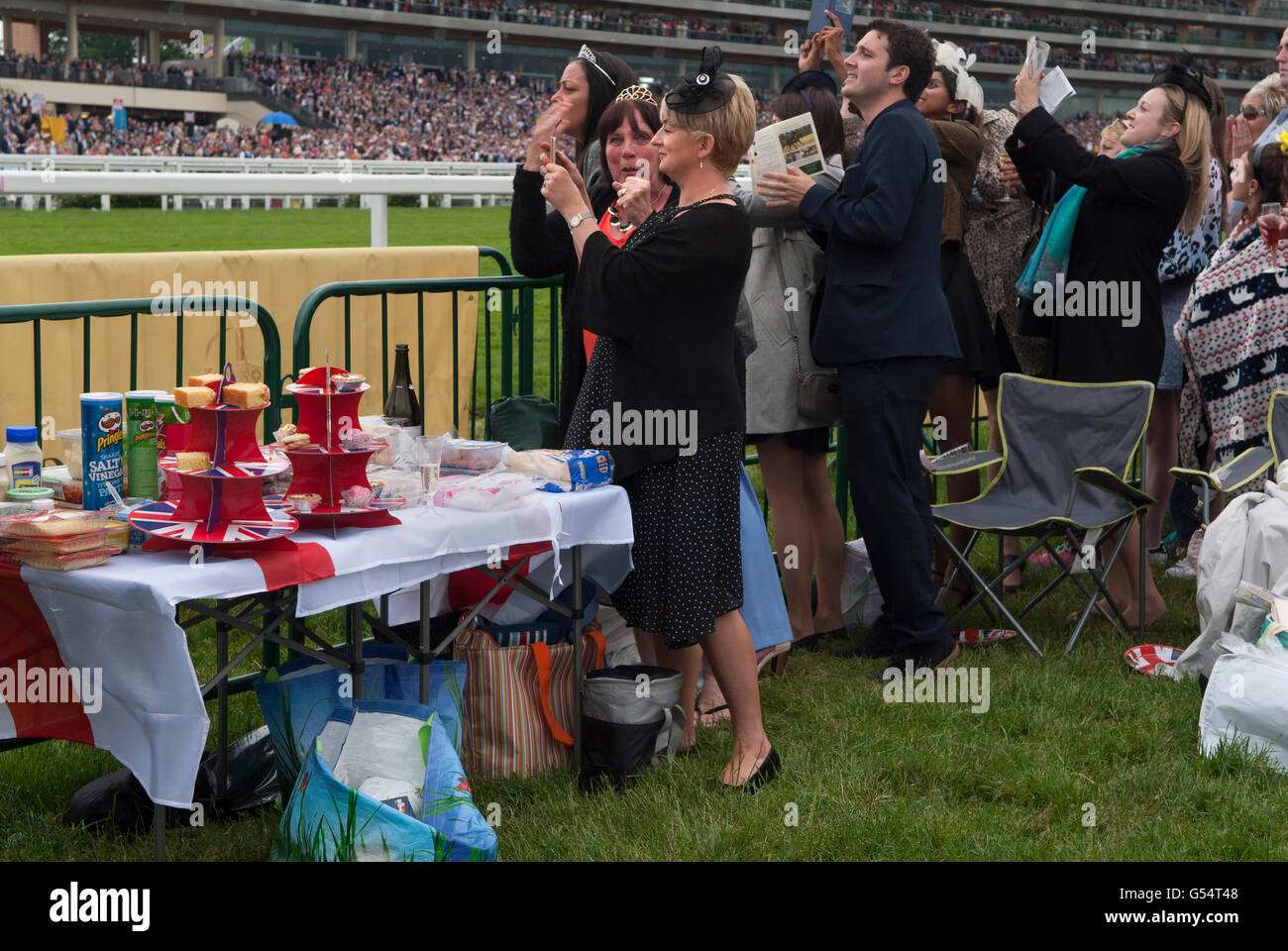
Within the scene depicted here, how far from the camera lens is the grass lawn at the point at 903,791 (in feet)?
10.9

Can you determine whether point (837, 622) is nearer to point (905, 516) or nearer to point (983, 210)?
point (905, 516)

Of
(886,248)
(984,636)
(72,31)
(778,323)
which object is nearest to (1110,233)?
(886,248)

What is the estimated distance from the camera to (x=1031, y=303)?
538cm

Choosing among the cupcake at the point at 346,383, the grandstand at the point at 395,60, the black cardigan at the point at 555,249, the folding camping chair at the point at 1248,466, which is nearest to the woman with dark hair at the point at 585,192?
the black cardigan at the point at 555,249

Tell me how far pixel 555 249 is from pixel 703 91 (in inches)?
43.5

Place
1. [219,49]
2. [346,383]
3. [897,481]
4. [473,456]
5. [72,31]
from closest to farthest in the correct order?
[346,383]
[473,456]
[897,481]
[72,31]
[219,49]

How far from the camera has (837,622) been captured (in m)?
5.12

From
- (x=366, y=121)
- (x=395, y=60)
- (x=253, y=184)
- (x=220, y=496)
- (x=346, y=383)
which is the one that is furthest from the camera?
(x=395, y=60)

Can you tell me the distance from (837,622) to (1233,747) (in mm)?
1574

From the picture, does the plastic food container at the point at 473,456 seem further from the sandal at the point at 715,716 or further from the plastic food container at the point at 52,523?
the sandal at the point at 715,716

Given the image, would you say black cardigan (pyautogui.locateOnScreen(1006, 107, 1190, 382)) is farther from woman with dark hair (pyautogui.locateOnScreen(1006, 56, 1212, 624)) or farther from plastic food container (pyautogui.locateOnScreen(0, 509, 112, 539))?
plastic food container (pyautogui.locateOnScreen(0, 509, 112, 539))

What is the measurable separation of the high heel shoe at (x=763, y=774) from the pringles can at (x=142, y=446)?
64.9 inches

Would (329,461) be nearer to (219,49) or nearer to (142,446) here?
(142,446)

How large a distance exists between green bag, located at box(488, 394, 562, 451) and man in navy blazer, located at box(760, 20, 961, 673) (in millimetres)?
973
